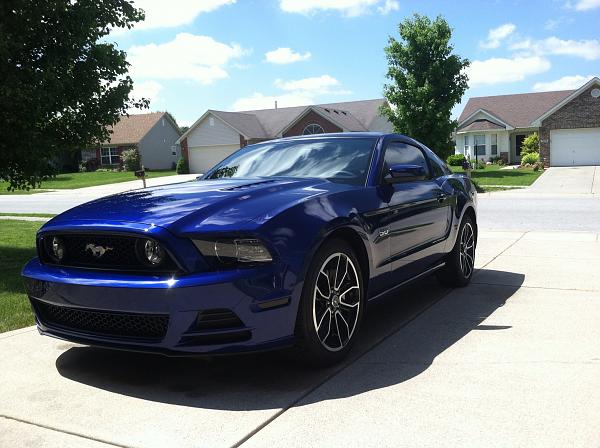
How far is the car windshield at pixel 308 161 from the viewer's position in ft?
15.5

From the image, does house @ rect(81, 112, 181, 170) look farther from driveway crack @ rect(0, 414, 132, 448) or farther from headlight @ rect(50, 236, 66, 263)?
driveway crack @ rect(0, 414, 132, 448)

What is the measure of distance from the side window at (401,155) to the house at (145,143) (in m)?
53.4

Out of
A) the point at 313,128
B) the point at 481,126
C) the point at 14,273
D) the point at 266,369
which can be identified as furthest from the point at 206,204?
the point at 481,126

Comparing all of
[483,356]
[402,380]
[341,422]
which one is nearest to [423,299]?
[483,356]

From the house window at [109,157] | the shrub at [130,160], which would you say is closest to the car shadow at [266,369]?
the shrub at [130,160]

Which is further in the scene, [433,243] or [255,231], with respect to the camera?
[433,243]

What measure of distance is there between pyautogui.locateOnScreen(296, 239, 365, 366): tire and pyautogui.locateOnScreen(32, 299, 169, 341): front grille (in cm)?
83

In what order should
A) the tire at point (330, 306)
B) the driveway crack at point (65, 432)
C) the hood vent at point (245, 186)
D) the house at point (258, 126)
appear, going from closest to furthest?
the driveway crack at point (65, 432)
the tire at point (330, 306)
the hood vent at point (245, 186)
the house at point (258, 126)

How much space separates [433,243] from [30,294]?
3.36m

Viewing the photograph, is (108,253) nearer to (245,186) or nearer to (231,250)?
(231,250)

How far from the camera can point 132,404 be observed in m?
3.42

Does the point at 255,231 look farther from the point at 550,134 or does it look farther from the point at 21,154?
the point at 550,134

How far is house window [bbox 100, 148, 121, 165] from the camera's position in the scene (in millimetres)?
57781

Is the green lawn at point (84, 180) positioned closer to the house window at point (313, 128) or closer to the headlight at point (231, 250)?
the house window at point (313, 128)
